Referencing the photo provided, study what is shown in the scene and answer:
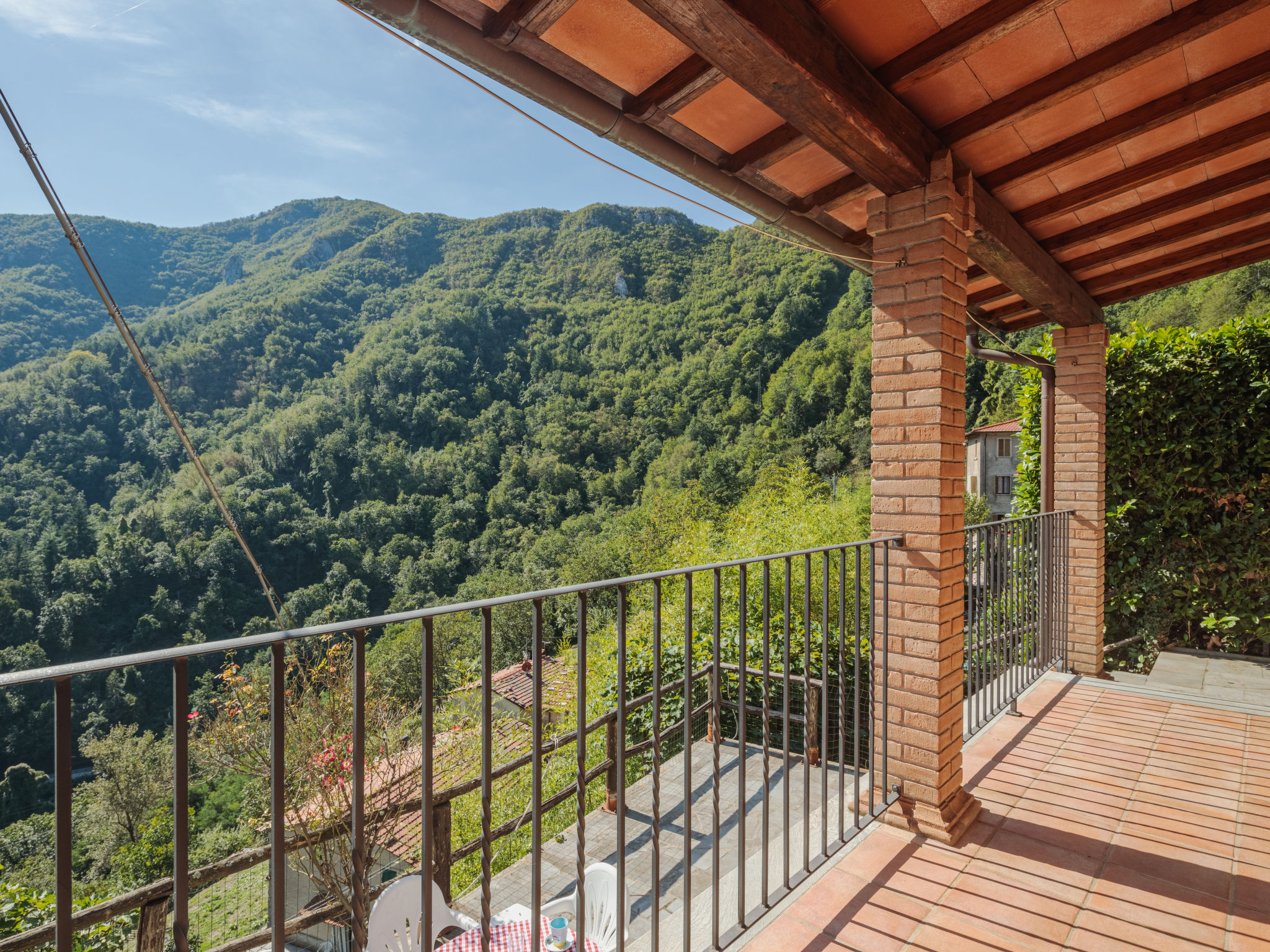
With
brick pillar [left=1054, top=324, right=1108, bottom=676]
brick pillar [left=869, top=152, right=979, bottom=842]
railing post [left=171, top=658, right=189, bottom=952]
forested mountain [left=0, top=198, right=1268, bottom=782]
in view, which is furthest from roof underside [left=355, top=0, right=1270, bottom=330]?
forested mountain [left=0, top=198, right=1268, bottom=782]

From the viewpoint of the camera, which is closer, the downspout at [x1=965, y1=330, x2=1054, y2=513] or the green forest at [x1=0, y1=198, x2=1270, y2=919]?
the downspout at [x1=965, y1=330, x2=1054, y2=513]

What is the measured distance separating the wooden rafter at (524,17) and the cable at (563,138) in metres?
0.12

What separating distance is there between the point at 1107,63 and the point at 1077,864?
2512mm

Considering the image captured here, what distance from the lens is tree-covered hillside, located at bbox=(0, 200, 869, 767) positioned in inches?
1107

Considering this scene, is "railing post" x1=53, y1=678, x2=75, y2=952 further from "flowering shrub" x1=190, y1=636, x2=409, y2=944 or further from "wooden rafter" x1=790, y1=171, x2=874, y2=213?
"flowering shrub" x1=190, y1=636, x2=409, y2=944

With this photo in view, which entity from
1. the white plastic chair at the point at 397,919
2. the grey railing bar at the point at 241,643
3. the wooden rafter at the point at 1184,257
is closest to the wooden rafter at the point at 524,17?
the grey railing bar at the point at 241,643

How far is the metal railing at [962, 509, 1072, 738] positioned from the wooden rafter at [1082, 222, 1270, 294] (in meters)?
1.41

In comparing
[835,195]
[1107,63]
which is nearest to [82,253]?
[835,195]

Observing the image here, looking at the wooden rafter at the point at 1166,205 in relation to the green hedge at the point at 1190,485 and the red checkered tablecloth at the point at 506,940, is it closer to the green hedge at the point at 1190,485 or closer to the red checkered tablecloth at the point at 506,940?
the green hedge at the point at 1190,485

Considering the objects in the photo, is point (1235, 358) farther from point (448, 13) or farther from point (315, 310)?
point (315, 310)

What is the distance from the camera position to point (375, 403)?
43.7m

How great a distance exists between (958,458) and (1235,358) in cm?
399

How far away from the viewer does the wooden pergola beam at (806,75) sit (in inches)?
56.1

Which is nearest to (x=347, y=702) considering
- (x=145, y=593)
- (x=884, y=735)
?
(x=884, y=735)
